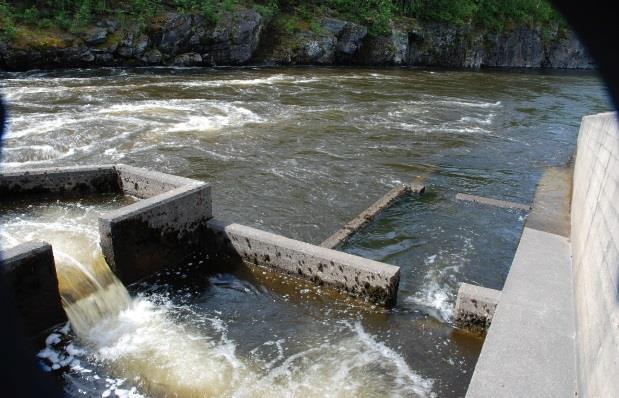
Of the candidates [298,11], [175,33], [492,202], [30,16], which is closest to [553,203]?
[492,202]

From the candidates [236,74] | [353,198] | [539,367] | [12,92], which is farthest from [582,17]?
[236,74]

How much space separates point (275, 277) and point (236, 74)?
22.1 m

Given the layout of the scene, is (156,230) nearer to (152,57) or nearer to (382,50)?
(152,57)

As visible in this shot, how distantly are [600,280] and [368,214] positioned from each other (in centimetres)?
510

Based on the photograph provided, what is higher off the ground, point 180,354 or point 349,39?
point 349,39

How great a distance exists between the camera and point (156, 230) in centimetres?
634

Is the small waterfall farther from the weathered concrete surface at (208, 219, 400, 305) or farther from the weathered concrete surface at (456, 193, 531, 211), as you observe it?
the weathered concrete surface at (456, 193, 531, 211)

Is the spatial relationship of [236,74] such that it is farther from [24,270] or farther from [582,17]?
[582,17]

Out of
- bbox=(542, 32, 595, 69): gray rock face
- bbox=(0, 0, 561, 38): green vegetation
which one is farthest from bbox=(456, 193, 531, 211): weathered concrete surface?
bbox=(542, 32, 595, 69): gray rock face

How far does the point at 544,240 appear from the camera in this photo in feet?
22.4

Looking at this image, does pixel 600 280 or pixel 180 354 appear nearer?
pixel 600 280

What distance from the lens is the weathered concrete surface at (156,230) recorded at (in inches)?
229

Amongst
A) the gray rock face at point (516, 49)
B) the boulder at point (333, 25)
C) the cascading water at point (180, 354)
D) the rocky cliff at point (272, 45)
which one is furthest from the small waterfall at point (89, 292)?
the gray rock face at point (516, 49)

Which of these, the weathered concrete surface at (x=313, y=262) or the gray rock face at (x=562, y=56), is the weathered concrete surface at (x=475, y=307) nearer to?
the weathered concrete surface at (x=313, y=262)
